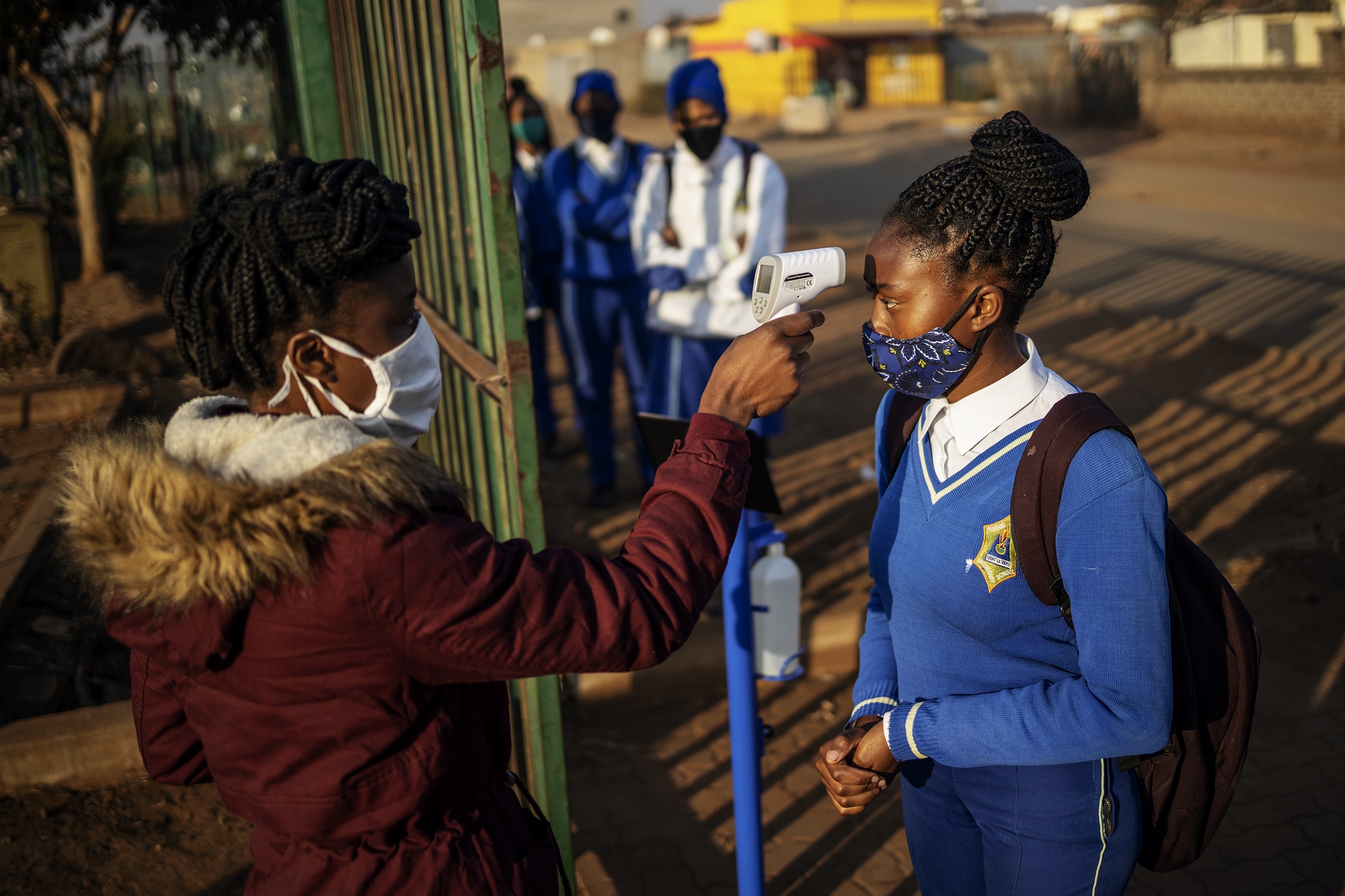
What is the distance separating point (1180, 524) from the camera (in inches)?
216

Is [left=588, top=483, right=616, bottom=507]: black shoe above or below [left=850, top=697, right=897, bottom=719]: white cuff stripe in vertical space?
below

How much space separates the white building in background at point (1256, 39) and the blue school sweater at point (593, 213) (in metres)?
21.1

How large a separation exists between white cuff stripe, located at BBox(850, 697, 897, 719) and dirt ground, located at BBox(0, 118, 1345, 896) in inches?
58.5

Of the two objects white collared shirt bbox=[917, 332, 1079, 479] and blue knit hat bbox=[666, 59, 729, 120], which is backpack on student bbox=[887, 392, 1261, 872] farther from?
blue knit hat bbox=[666, 59, 729, 120]

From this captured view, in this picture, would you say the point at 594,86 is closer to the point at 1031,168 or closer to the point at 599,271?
the point at 599,271

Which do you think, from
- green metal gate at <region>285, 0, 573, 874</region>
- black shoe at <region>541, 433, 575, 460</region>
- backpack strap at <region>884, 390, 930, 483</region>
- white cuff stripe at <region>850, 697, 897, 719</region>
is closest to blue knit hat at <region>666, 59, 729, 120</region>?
green metal gate at <region>285, 0, 573, 874</region>

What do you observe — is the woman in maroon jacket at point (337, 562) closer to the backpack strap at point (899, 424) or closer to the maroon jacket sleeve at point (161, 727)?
the maroon jacket sleeve at point (161, 727)

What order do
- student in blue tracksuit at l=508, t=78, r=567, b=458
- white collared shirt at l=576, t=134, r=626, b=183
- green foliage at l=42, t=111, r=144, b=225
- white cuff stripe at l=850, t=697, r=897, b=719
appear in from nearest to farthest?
1. white cuff stripe at l=850, t=697, r=897, b=719
2. white collared shirt at l=576, t=134, r=626, b=183
3. student in blue tracksuit at l=508, t=78, r=567, b=458
4. green foliage at l=42, t=111, r=144, b=225

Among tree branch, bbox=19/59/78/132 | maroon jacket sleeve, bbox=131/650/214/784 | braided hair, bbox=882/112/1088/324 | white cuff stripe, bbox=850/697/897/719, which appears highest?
tree branch, bbox=19/59/78/132

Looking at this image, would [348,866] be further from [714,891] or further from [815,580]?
[815,580]

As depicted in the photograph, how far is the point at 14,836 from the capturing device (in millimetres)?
3418

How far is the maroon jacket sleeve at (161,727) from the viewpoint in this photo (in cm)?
165

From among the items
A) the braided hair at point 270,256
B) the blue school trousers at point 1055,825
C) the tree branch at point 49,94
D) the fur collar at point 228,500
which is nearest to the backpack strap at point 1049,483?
the blue school trousers at point 1055,825

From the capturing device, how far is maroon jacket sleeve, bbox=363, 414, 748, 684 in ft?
4.35
